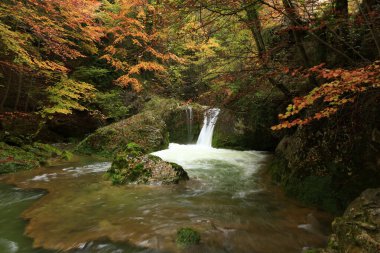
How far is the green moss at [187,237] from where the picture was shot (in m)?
3.76

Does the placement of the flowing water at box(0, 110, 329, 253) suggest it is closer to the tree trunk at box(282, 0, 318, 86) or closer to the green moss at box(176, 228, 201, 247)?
the green moss at box(176, 228, 201, 247)

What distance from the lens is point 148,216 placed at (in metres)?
4.76

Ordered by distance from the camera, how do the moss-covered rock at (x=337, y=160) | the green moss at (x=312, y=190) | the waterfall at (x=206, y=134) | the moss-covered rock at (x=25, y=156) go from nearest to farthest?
the moss-covered rock at (x=337, y=160) < the green moss at (x=312, y=190) < the moss-covered rock at (x=25, y=156) < the waterfall at (x=206, y=134)

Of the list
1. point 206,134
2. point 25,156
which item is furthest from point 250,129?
point 25,156

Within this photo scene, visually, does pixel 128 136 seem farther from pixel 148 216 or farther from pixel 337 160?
pixel 337 160

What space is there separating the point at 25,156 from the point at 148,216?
17.9 feet

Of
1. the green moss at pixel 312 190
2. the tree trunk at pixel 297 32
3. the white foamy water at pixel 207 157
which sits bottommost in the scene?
the green moss at pixel 312 190

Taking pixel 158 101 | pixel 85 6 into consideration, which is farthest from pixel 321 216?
pixel 158 101

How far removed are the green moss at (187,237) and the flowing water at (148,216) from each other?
0.09 meters

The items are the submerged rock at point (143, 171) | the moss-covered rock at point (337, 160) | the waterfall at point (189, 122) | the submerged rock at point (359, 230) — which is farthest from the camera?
the waterfall at point (189, 122)

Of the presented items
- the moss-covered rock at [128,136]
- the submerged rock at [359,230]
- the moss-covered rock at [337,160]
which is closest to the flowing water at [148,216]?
the moss-covered rock at [337,160]

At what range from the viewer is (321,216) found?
4.92m

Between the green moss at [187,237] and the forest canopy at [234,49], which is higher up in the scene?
the forest canopy at [234,49]

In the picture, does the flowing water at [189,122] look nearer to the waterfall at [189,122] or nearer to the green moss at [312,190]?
the waterfall at [189,122]
